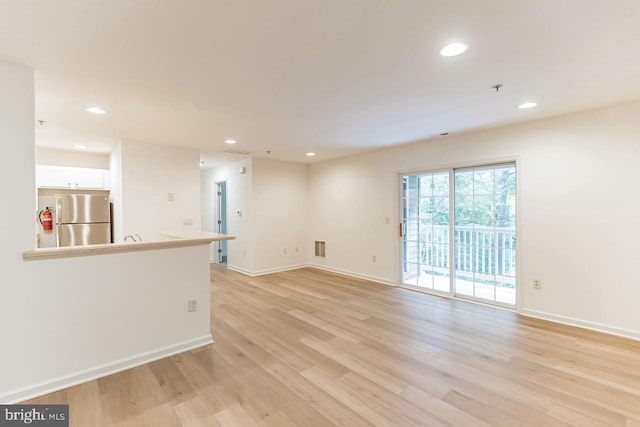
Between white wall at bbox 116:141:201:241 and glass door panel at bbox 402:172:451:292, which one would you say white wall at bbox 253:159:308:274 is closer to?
white wall at bbox 116:141:201:241

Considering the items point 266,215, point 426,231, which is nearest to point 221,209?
point 266,215

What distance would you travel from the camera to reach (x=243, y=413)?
196 cm

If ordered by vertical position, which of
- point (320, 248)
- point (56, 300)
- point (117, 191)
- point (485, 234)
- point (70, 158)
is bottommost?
point (320, 248)

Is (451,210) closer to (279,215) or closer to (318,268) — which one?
(318,268)

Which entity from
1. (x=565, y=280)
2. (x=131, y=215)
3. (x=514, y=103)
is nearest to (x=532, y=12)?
(x=514, y=103)

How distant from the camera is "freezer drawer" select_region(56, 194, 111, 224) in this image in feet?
14.6

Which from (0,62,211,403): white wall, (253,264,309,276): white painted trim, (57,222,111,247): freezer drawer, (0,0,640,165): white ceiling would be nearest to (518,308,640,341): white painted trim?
(0,0,640,165): white ceiling

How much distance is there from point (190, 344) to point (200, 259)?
0.82 meters

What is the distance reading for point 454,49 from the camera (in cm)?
202

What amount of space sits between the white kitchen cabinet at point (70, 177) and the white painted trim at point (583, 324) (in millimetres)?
6858

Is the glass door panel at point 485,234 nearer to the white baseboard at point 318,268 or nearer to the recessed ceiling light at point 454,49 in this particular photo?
the white baseboard at point 318,268

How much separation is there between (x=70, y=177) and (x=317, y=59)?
16.4ft

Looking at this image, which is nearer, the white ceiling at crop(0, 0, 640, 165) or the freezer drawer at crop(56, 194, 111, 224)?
the white ceiling at crop(0, 0, 640, 165)

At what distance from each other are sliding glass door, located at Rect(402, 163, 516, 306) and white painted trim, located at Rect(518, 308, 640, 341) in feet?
1.03
